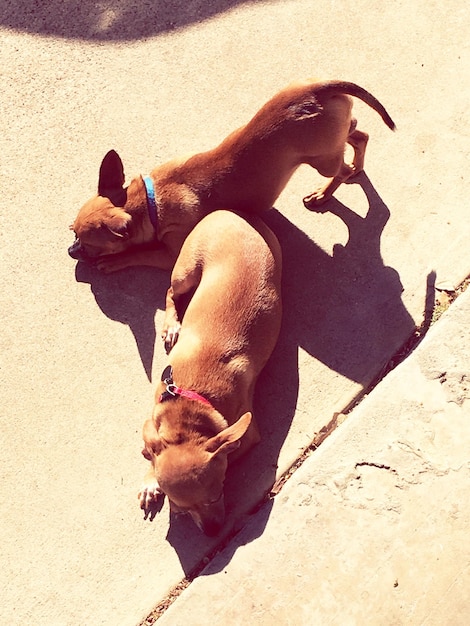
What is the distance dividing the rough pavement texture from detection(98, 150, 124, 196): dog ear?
2006mm

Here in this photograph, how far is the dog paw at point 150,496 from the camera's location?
3.55 meters

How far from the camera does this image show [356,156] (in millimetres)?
4203

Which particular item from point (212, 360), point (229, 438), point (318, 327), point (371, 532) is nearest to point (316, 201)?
point (318, 327)

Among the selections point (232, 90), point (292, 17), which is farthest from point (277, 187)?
point (292, 17)

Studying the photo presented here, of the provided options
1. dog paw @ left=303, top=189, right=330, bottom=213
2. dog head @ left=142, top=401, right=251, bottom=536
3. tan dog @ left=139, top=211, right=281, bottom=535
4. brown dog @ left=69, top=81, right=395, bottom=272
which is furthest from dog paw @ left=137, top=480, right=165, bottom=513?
dog paw @ left=303, top=189, right=330, bottom=213

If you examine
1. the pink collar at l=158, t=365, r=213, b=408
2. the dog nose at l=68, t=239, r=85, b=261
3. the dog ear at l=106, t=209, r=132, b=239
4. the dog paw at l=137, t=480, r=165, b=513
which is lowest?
the dog paw at l=137, t=480, r=165, b=513

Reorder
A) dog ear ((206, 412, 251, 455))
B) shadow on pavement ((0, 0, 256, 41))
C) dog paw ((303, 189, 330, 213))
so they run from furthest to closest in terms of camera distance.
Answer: shadow on pavement ((0, 0, 256, 41)), dog paw ((303, 189, 330, 213)), dog ear ((206, 412, 251, 455))

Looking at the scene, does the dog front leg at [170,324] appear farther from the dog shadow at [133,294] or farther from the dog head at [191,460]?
the dog head at [191,460]

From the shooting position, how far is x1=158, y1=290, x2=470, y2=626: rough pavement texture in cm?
310

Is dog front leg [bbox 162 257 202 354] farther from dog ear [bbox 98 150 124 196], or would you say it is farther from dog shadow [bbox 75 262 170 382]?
dog ear [bbox 98 150 124 196]

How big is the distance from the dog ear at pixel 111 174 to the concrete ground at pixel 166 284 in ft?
1.31

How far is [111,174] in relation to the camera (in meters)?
3.90

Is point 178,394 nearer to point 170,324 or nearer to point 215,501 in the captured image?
point 215,501

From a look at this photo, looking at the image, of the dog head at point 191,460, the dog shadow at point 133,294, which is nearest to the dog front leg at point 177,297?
the dog shadow at point 133,294
